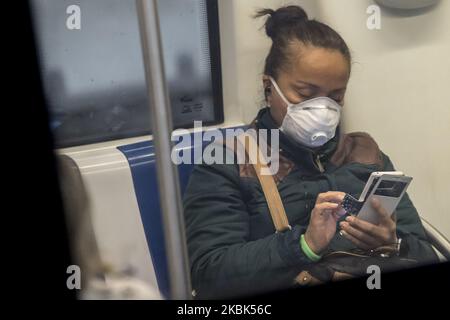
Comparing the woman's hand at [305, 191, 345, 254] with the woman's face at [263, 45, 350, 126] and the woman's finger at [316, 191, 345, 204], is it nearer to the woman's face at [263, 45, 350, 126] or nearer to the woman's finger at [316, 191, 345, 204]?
the woman's finger at [316, 191, 345, 204]

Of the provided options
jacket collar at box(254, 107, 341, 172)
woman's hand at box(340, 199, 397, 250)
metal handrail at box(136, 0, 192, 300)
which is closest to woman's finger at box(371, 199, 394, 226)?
woman's hand at box(340, 199, 397, 250)

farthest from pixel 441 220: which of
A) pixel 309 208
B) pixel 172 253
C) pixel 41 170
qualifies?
pixel 41 170

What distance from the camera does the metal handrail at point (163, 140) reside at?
745 mm

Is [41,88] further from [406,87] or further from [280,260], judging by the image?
[406,87]

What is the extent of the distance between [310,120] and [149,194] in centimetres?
38

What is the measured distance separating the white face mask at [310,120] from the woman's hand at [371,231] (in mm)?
193

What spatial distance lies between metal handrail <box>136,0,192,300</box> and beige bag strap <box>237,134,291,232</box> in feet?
1.32

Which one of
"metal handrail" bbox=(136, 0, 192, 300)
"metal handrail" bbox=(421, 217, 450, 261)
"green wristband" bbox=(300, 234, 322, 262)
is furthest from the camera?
"metal handrail" bbox=(421, 217, 450, 261)

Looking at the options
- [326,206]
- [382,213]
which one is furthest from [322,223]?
[382,213]

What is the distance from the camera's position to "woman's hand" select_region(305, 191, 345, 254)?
1.19 meters

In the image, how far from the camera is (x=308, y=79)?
3.79 feet

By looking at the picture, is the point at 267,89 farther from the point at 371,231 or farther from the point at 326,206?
the point at 371,231

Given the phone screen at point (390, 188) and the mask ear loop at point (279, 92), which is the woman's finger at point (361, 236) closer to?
the phone screen at point (390, 188)

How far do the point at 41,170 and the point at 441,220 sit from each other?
100cm
